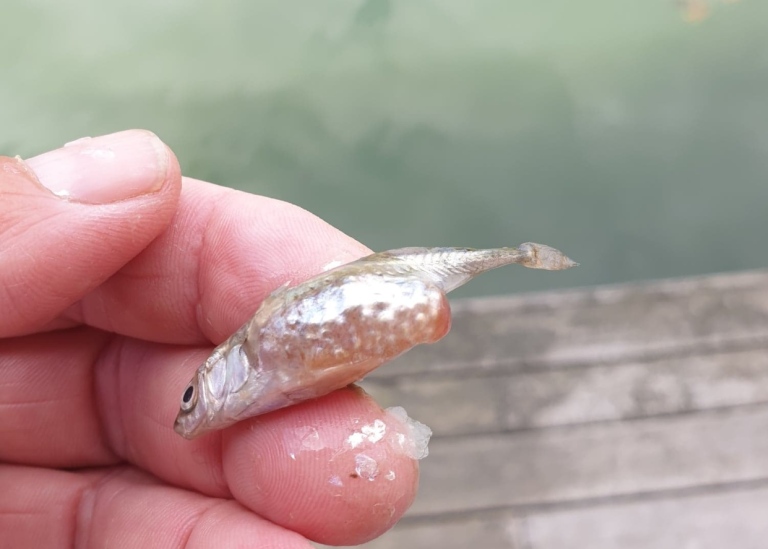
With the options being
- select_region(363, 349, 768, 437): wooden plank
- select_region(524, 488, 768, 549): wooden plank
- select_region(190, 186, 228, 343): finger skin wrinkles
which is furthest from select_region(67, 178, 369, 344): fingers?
select_region(524, 488, 768, 549): wooden plank

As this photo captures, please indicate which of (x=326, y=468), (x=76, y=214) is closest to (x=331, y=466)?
(x=326, y=468)

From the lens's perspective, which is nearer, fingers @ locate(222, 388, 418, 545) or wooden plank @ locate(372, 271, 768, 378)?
fingers @ locate(222, 388, 418, 545)

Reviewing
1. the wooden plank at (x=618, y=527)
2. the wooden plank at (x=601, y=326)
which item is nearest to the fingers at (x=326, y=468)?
the wooden plank at (x=618, y=527)

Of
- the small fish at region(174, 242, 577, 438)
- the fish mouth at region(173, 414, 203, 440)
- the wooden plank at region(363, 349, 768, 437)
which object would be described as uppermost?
the small fish at region(174, 242, 577, 438)

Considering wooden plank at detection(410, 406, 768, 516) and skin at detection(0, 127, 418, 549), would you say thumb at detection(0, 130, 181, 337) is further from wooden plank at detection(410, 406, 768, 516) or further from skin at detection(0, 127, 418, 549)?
wooden plank at detection(410, 406, 768, 516)

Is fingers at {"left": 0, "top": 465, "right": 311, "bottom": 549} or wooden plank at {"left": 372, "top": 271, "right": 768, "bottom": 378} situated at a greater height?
fingers at {"left": 0, "top": 465, "right": 311, "bottom": 549}

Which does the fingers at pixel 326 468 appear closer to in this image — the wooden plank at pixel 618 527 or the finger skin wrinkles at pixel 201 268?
the finger skin wrinkles at pixel 201 268

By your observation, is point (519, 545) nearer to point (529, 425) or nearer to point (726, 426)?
point (529, 425)

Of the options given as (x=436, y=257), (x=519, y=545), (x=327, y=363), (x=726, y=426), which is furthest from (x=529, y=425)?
(x=327, y=363)
